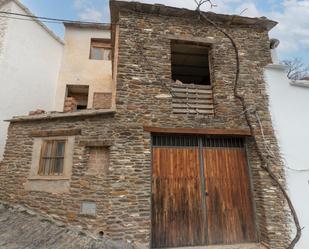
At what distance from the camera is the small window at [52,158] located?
19.8 ft

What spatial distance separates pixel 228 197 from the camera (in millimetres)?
6008

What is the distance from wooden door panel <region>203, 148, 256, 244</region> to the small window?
3667 millimetres

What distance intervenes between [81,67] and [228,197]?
9.33 m

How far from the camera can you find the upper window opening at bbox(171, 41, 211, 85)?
24.1 feet

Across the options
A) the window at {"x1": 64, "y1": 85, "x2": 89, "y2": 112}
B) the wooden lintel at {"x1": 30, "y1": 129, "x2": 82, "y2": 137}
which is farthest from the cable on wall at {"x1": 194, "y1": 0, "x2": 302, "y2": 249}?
the window at {"x1": 64, "y1": 85, "x2": 89, "y2": 112}

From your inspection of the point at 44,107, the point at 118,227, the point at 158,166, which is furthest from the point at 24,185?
the point at 44,107

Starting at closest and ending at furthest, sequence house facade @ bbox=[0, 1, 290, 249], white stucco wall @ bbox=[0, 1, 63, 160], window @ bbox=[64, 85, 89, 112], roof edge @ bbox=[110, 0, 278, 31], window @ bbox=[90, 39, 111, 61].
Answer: house facade @ bbox=[0, 1, 290, 249]
roof edge @ bbox=[110, 0, 278, 31]
white stucco wall @ bbox=[0, 1, 63, 160]
window @ bbox=[64, 85, 89, 112]
window @ bbox=[90, 39, 111, 61]

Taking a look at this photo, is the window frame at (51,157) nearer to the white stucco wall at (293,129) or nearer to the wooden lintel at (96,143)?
the wooden lintel at (96,143)

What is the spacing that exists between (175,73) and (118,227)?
20.5 ft

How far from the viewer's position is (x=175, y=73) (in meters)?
9.45

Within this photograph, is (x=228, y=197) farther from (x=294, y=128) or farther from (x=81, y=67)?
(x=81, y=67)

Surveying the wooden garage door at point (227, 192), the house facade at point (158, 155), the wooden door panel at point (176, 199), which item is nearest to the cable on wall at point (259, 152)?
the house facade at point (158, 155)

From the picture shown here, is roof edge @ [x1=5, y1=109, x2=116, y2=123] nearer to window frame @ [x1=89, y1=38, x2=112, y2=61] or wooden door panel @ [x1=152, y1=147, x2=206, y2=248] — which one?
wooden door panel @ [x1=152, y1=147, x2=206, y2=248]

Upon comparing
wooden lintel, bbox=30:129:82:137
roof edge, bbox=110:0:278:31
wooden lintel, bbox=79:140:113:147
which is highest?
roof edge, bbox=110:0:278:31
